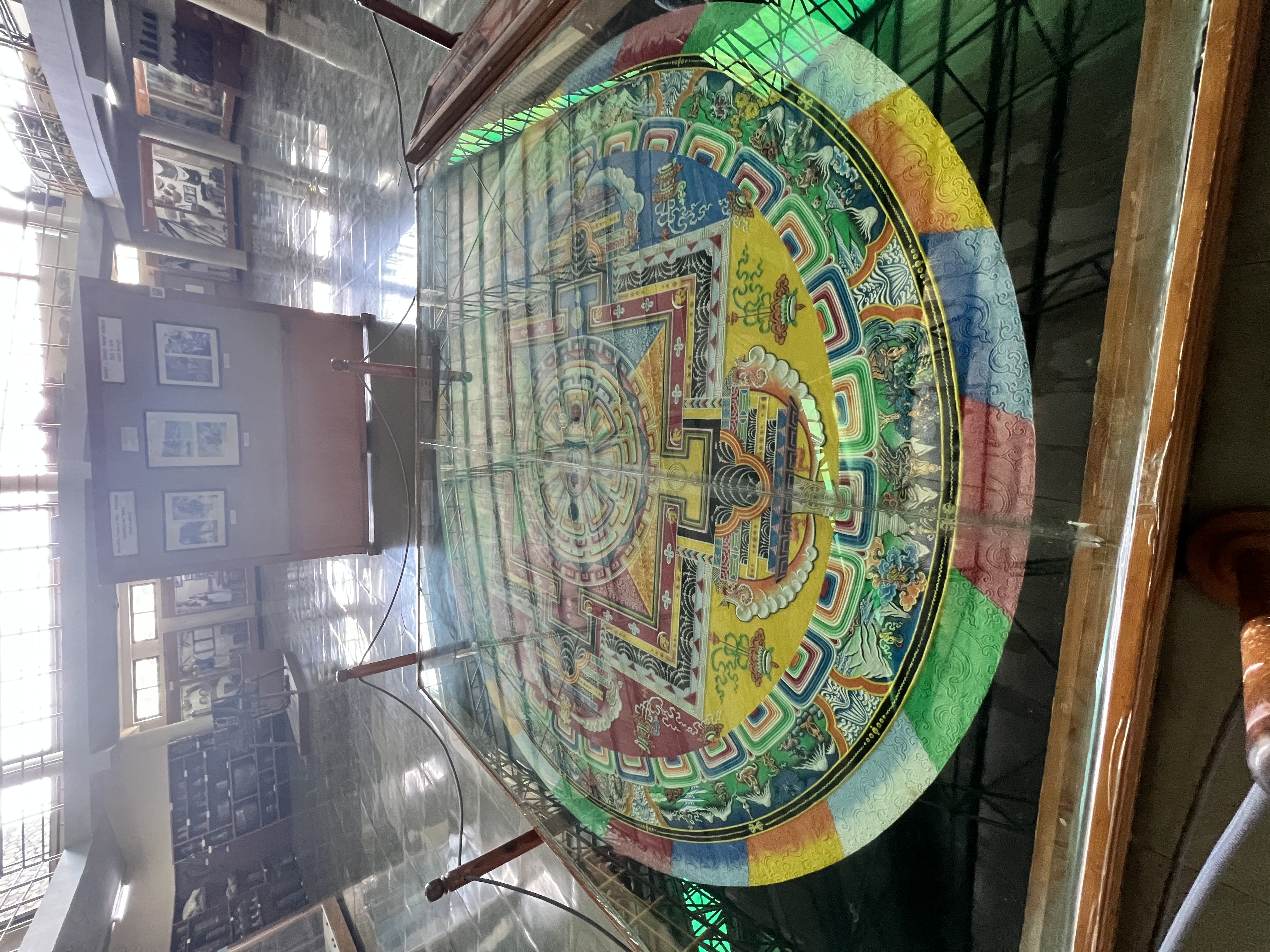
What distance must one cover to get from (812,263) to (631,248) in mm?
481

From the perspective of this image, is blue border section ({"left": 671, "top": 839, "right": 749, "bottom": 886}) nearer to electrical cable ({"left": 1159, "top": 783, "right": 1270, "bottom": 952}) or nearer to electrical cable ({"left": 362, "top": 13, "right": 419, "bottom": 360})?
electrical cable ({"left": 1159, "top": 783, "right": 1270, "bottom": 952})

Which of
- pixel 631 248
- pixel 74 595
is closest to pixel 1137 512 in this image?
pixel 631 248

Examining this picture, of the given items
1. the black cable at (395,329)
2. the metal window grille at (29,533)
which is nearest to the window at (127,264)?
the metal window grille at (29,533)

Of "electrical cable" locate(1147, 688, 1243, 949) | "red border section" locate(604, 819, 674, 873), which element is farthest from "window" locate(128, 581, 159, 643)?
"electrical cable" locate(1147, 688, 1243, 949)

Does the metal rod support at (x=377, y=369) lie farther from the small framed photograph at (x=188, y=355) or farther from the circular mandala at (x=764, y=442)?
the circular mandala at (x=764, y=442)

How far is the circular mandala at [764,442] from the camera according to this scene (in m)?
0.73

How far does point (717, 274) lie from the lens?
3.41 feet

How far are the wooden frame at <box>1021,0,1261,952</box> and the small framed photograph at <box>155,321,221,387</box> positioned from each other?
361 centimetres

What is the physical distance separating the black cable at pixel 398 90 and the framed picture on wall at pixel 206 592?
4859 mm

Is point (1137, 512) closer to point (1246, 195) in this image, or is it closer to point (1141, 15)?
point (1246, 195)

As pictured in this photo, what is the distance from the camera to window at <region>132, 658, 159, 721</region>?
5.36 metres

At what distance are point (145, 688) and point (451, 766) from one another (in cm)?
476

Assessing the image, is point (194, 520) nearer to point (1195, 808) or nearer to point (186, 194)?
point (1195, 808)

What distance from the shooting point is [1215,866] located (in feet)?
1.65
